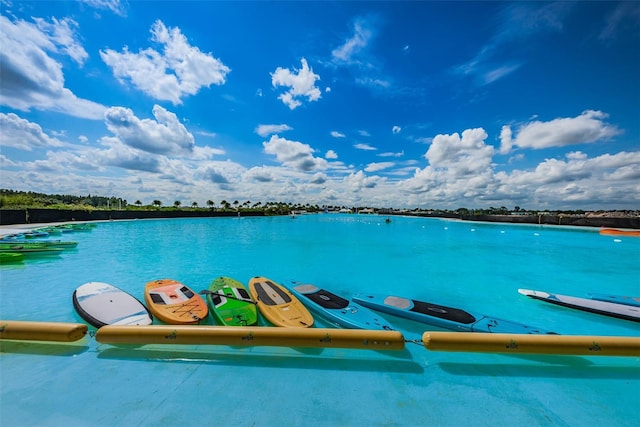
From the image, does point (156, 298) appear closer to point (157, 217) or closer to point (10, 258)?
point (10, 258)

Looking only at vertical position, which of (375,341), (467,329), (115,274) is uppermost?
(375,341)

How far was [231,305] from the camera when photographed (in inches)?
219

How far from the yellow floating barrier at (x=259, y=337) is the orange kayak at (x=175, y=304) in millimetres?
1301

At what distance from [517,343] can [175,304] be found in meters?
6.38

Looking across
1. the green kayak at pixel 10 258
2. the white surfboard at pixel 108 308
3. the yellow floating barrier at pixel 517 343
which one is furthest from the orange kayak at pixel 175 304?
the green kayak at pixel 10 258

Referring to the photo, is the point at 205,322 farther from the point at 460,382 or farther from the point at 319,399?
the point at 460,382

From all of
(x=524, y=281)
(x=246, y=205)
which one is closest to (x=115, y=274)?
(x=524, y=281)

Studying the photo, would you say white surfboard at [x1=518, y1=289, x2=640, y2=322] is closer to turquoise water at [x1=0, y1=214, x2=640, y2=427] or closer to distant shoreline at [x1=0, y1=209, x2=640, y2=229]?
turquoise water at [x1=0, y1=214, x2=640, y2=427]

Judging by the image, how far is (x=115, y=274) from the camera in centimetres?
966

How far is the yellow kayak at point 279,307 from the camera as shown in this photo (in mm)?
4926

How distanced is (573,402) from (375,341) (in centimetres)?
263

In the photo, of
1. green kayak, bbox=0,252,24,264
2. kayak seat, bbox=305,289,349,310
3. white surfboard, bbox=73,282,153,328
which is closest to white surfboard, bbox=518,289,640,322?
A: kayak seat, bbox=305,289,349,310

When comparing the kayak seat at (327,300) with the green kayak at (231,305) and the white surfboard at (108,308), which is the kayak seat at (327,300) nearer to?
the green kayak at (231,305)

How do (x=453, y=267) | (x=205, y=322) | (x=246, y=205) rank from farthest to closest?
(x=246, y=205), (x=453, y=267), (x=205, y=322)
